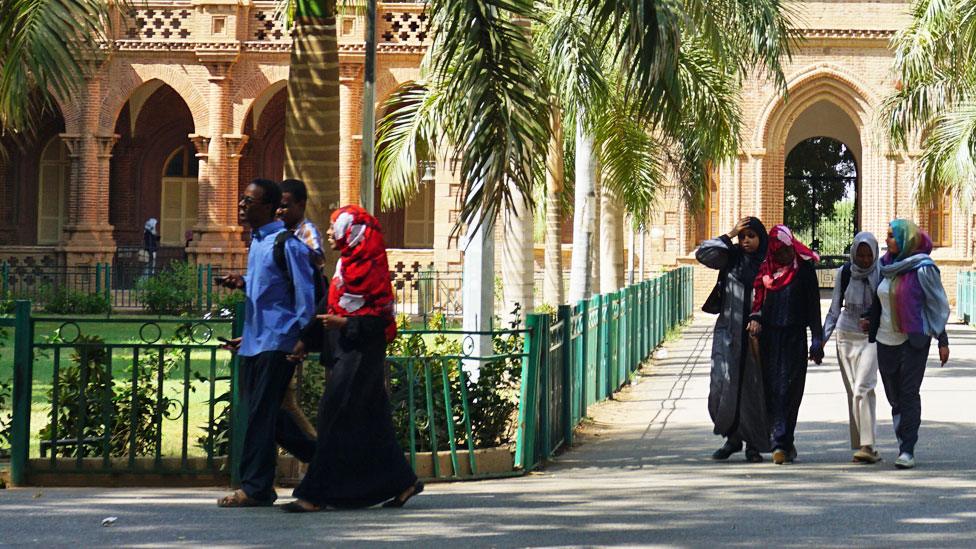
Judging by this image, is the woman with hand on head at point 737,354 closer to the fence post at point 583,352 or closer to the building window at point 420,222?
the fence post at point 583,352

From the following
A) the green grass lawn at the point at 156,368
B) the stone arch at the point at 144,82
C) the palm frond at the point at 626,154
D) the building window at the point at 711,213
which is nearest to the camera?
the green grass lawn at the point at 156,368

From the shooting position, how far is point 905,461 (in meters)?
8.75

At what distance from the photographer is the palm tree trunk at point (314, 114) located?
920 cm

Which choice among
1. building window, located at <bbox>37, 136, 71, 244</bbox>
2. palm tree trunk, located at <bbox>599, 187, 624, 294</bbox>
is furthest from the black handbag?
building window, located at <bbox>37, 136, 71, 244</bbox>

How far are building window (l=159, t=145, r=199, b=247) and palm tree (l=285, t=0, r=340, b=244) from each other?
25.6 metres

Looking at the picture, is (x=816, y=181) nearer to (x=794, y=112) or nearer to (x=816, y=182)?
(x=816, y=182)

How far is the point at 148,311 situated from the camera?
89.5ft

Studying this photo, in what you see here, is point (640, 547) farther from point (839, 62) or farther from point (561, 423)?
point (839, 62)

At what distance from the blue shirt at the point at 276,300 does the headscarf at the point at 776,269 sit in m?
3.35

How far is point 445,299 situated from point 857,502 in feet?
69.0

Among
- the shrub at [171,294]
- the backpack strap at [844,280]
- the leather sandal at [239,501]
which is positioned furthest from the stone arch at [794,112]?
the leather sandal at [239,501]

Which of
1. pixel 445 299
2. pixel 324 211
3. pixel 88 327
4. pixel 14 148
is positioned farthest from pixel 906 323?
pixel 14 148

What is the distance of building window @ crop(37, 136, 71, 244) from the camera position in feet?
111

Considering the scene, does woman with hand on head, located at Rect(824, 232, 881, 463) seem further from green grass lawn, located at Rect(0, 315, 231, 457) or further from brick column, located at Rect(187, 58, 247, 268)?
brick column, located at Rect(187, 58, 247, 268)
